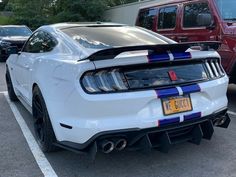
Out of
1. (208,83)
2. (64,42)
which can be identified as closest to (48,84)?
(64,42)

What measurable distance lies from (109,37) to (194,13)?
3.29 metres

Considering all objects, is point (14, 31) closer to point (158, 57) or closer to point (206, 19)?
point (206, 19)

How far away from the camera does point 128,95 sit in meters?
3.69

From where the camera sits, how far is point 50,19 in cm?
3412

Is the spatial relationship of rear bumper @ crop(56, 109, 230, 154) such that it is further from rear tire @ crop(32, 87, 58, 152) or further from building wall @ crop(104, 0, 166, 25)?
building wall @ crop(104, 0, 166, 25)

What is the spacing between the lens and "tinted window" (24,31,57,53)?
499 centimetres

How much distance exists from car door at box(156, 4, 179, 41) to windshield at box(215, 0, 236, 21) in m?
1.21

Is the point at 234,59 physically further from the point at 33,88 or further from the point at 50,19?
the point at 50,19

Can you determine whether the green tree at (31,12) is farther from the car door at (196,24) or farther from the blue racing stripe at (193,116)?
the blue racing stripe at (193,116)

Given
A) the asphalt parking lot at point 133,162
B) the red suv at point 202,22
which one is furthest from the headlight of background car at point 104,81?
the red suv at point 202,22

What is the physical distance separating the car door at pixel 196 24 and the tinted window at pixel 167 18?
362 mm

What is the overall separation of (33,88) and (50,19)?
30131mm

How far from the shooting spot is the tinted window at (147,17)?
9.33 meters

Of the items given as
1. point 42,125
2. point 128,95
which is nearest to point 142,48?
point 128,95
